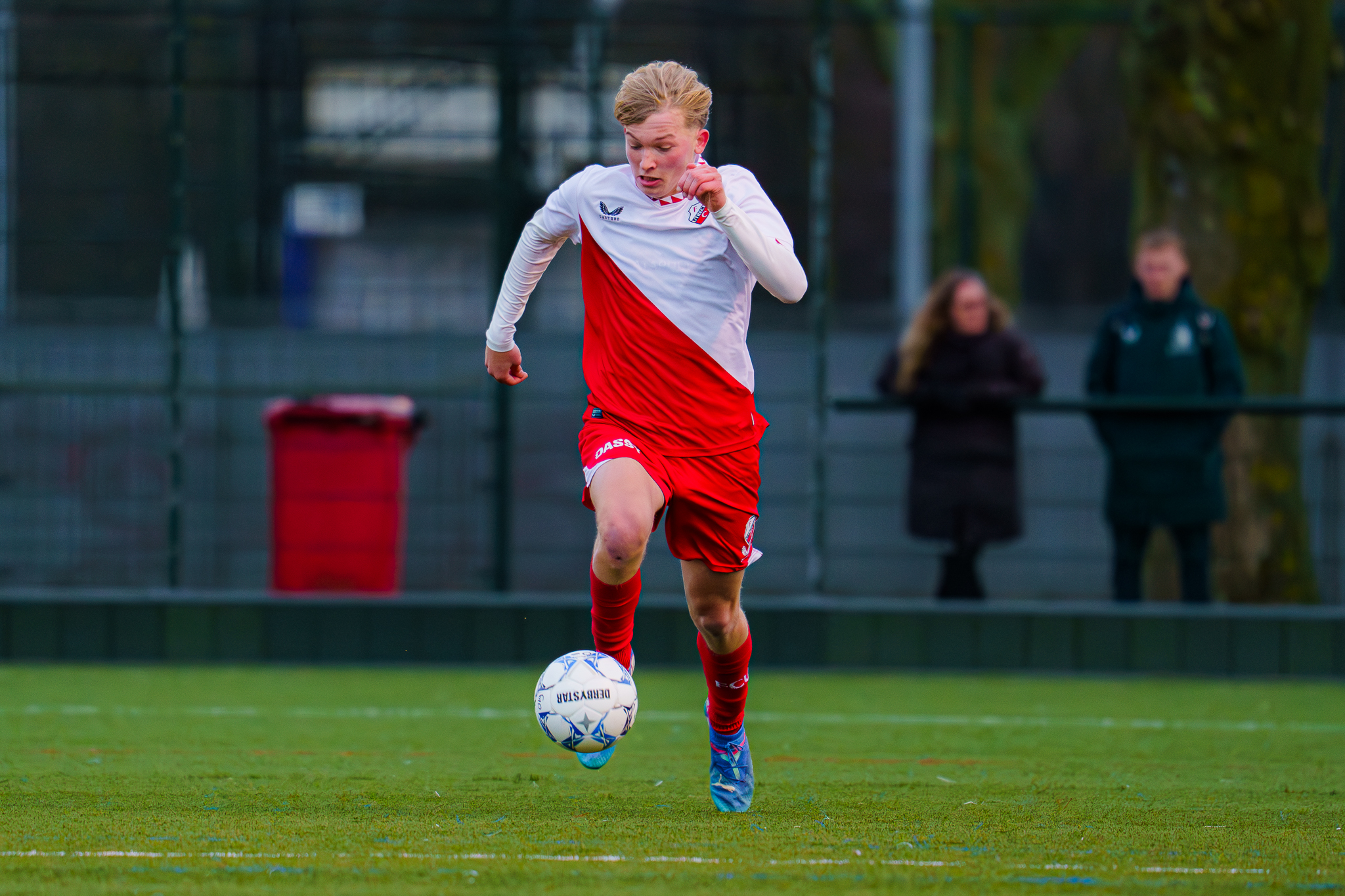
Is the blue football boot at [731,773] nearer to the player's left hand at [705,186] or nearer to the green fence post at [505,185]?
the player's left hand at [705,186]

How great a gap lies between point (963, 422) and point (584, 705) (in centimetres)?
486

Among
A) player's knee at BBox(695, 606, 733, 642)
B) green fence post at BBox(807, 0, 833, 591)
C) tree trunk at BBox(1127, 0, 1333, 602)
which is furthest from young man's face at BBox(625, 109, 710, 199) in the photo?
tree trunk at BBox(1127, 0, 1333, 602)

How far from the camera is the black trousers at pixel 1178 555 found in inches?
356

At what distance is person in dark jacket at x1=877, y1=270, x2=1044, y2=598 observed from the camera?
9164mm

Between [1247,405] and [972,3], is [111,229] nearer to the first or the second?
[1247,405]

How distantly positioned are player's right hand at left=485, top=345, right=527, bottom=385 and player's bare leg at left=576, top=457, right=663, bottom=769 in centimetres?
50

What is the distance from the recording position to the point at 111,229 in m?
11.8

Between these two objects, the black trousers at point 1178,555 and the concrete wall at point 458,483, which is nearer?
the black trousers at point 1178,555

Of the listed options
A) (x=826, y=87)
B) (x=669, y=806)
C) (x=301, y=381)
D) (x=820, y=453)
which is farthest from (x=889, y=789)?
(x=301, y=381)

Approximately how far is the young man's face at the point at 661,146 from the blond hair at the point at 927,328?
453 centimetres

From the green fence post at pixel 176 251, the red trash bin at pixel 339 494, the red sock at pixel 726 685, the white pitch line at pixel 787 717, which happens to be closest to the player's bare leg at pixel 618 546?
the red sock at pixel 726 685

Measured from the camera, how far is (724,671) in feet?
16.8

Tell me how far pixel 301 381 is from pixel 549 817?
5.54 metres

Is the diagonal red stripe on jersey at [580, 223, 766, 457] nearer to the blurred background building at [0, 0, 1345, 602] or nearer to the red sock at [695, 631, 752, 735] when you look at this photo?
the red sock at [695, 631, 752, 735]
